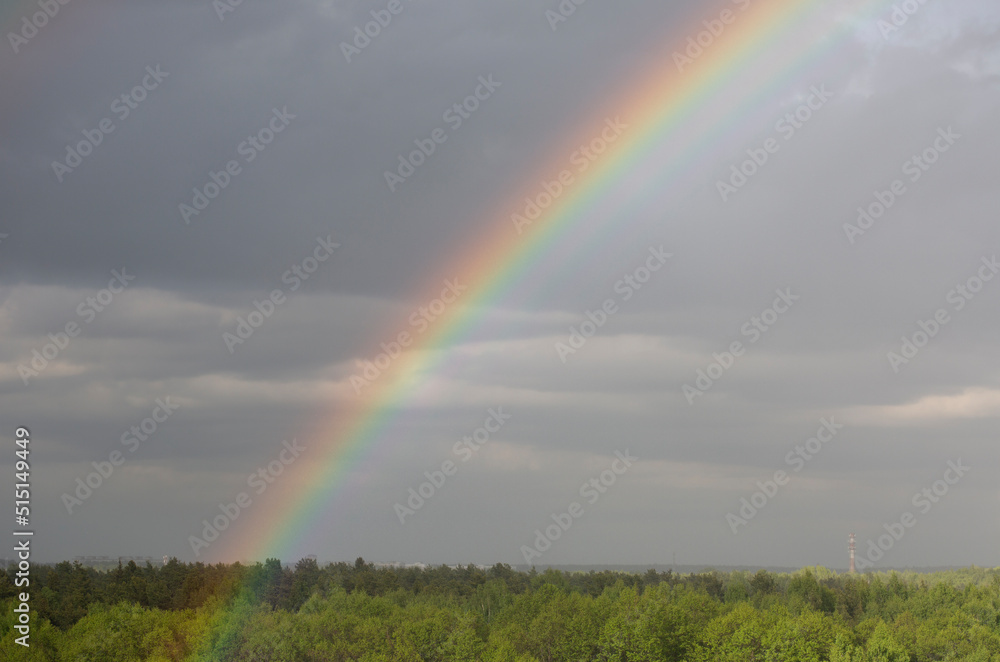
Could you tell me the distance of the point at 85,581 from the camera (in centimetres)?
18250

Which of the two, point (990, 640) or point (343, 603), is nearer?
point (990, 640)

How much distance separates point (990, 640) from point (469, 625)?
80955 millimetres

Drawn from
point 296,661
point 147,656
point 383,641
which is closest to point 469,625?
point 383,641

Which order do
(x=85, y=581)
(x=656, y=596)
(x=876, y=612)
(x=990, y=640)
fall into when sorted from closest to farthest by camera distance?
(x=990, y=640) < (x=656, y=596) < (x=85, y=581) < (x=876, y=612)

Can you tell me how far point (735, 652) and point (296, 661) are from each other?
57.1 metres

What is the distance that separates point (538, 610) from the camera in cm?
16300

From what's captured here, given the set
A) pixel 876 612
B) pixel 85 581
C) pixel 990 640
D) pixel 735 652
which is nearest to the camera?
pixel 735 652

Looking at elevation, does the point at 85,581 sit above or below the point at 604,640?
above

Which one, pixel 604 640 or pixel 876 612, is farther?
pixel 876 612

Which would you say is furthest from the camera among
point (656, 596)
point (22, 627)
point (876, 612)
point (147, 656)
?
point (876, 612)

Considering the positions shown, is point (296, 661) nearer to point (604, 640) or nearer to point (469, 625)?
point (469, 625)

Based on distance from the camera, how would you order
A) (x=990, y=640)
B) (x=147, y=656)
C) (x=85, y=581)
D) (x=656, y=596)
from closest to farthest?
(x=147, y=656), (x=990, y=640), (x=656, y=596), (x=85, y=581)

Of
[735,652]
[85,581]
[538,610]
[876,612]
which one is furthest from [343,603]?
[876,612]

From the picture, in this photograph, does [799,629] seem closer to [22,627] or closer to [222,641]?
[222,641]
